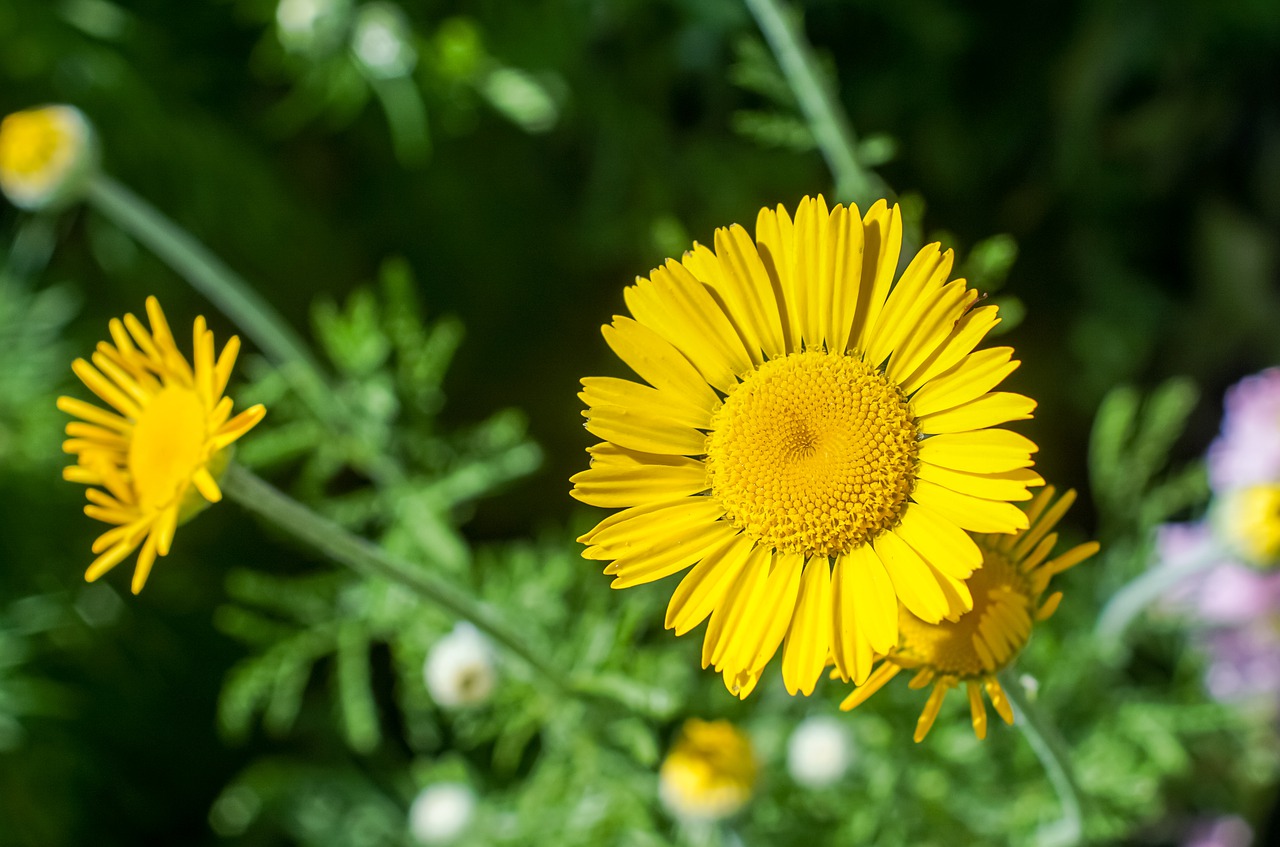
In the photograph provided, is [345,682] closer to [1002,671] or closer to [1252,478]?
[1002,671]

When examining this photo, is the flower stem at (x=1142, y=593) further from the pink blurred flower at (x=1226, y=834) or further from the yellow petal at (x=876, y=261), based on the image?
the yellow petal at (x=876, y=261)

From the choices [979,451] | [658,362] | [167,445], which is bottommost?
[979,451]

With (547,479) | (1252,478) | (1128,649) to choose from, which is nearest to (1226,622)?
(1128,649)

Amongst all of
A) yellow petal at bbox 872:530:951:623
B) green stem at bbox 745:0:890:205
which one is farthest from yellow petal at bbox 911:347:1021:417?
green stem at bbox 745:0:890:205

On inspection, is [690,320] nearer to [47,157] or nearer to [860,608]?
[860,608]

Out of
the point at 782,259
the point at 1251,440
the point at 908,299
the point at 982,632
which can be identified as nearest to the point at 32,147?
the point at 782,259

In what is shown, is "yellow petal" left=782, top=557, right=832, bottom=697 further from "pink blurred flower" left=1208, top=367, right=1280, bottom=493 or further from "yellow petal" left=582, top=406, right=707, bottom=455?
"pink blurred flower" left=1208, top=367, right=1280, bottom=493
